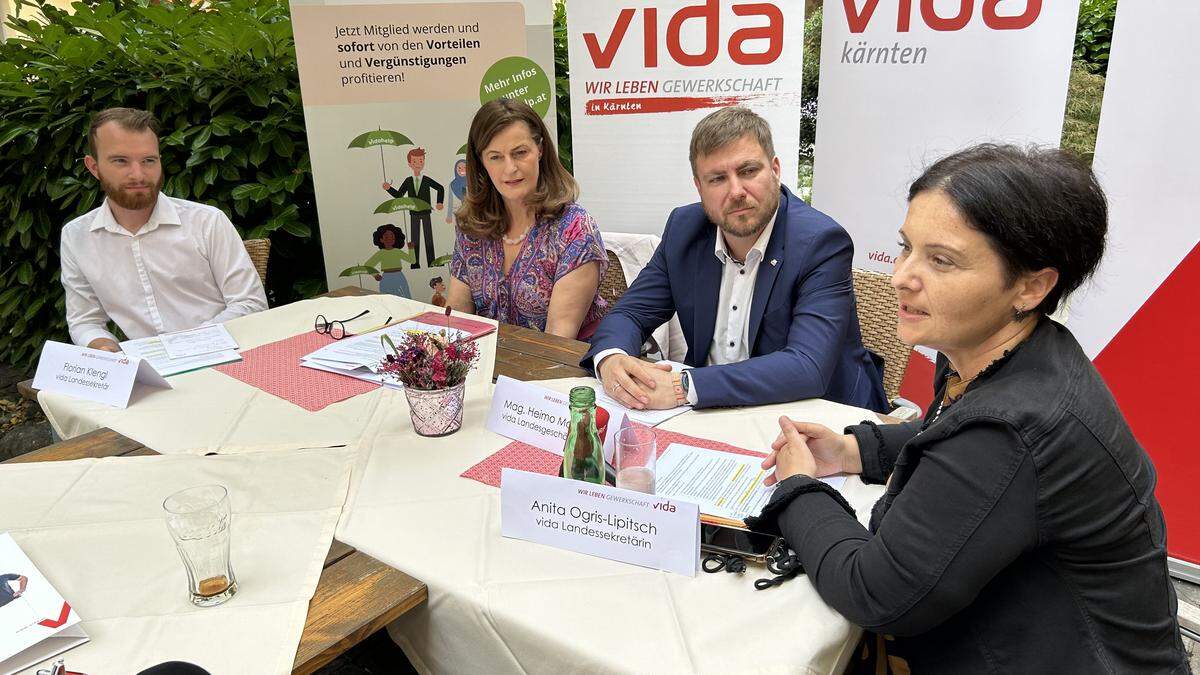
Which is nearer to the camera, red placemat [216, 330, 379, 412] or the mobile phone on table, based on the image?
the mobile phone on table

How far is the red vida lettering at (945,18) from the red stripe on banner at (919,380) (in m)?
1.22

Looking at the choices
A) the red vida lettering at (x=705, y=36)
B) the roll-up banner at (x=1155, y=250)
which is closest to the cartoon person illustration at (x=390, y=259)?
the red vida lettering at (x=705, y=36)

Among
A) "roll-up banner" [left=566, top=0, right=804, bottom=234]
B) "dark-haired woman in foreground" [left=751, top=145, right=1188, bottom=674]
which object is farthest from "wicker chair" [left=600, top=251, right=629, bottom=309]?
"dark-haired woman in foreground" [left=751, top=145, right=1188, bottom=674]

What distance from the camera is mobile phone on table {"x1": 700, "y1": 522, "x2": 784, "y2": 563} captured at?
1.11m

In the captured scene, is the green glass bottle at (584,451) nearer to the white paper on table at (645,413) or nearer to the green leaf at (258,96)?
the white paper on table at (645,413)

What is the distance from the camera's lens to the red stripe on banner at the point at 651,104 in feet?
11.1

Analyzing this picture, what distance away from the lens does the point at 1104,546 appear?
945 millimetres

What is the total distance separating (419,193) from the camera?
145 inches

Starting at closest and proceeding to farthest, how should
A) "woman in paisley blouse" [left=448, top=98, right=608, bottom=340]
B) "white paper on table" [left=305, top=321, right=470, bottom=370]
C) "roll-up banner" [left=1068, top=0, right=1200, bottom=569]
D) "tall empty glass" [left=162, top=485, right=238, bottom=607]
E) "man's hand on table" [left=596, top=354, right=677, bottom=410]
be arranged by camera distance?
1. "tall empty glass" [left=162, top=485, right=238, bottom=607]
2. "man's hand on table" [left=596, top=354, right=677, bottom=410]
3. "white paper on table" [left=305, top=321, right=470, bottom=370]
4. "roll-up banner" [left=1068, top=0, right=1200, bottom=569]
5. "woman in paisley blouse" [left=448, top=98, right=608, bottom=340]

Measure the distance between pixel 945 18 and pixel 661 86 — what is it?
1165 millimetres

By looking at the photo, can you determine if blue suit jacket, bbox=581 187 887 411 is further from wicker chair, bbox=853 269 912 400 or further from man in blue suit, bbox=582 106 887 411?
wicker chair, bbox=853 269 912 400

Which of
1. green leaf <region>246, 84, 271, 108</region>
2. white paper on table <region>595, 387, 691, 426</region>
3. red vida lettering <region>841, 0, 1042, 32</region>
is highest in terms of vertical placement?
red vida lettering <region>841, 0, 1042, 32</region>

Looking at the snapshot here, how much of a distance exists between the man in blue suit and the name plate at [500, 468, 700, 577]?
0.52 m

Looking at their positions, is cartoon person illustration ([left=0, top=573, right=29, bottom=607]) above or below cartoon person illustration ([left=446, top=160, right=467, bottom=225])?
below
